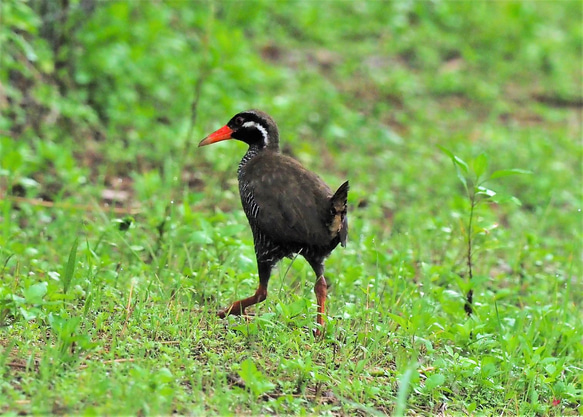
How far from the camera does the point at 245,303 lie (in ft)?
16.6

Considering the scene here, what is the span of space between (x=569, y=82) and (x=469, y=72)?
4.87 feet

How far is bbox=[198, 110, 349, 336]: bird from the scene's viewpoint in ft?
16.1

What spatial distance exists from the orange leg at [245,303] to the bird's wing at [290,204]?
0.34 meters

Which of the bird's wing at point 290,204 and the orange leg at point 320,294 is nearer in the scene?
the bird's wing at point 290,204

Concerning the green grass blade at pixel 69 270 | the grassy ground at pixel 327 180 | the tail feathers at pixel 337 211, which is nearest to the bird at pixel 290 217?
the tail feathers at pixel 337 211

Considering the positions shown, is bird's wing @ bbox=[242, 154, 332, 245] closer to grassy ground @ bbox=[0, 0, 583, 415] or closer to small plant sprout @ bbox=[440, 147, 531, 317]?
grassy ground @ bbox=[0, 0, 583, 415]

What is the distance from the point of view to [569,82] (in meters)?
12.5

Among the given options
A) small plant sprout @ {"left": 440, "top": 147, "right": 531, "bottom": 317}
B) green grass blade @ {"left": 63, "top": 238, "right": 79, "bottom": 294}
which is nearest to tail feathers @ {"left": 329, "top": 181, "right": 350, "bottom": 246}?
small plant sprout @ {"left": 440, "top": 147, "right": 531, "bottom": 317}

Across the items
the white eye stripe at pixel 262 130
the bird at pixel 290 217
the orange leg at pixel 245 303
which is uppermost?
the white eye stripe at pixel 262 130

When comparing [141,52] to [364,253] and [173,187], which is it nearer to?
[173,187]

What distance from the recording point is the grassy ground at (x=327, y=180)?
4.38 metres

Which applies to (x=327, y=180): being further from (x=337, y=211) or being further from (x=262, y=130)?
(x=337, y=211)

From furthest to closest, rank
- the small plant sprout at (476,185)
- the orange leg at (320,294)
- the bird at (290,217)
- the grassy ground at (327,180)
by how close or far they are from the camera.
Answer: the small plant sprout at (476,185) → the orange leg at (320,294) → the bird at (290,217) → the grassy ground at (327,180)

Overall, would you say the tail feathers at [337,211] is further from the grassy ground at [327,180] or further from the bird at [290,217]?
the grassy ground at [327,180]
